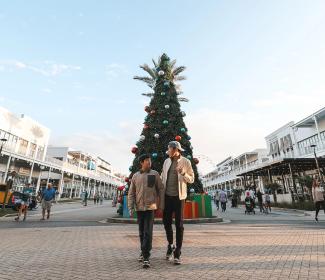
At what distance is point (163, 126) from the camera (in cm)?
1280

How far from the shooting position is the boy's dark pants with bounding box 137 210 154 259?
3.74 m

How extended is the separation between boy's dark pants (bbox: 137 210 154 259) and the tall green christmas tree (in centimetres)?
776

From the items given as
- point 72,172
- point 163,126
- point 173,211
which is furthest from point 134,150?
point 72,172

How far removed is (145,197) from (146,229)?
1.50 ft

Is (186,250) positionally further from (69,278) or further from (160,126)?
(160,126)

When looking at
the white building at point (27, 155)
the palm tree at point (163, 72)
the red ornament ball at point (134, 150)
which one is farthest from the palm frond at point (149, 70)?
the white building at point (27, 155)

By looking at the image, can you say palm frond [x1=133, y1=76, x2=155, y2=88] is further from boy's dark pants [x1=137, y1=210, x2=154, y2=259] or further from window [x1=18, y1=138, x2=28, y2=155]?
window [x1=18, y1=138, x2=28, y2=155]

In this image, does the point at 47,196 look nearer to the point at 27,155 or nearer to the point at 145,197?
the point at 145,197

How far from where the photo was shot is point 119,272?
11.3 feet

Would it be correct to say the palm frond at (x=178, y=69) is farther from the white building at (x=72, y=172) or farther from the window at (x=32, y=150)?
the window at (x=32, y=150)

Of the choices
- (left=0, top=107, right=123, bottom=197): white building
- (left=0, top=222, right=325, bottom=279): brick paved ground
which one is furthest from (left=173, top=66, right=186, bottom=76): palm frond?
(left=0, top=107, right=123, bottom=197): white building

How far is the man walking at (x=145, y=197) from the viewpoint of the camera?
3.91 metres

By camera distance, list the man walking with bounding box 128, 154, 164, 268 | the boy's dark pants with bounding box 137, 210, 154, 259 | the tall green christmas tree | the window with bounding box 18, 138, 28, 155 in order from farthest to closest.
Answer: the window with bounding box 18, 138, 28, 155, the tall green christmas tree, the man walking with bounding box 128, 154, 164, 268, the boy's dark pants with bounding box 137, 210, 154, 259

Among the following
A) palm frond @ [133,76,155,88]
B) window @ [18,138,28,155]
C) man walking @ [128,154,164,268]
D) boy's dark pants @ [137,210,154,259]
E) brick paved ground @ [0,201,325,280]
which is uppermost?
window @ [18,138,28,155]
